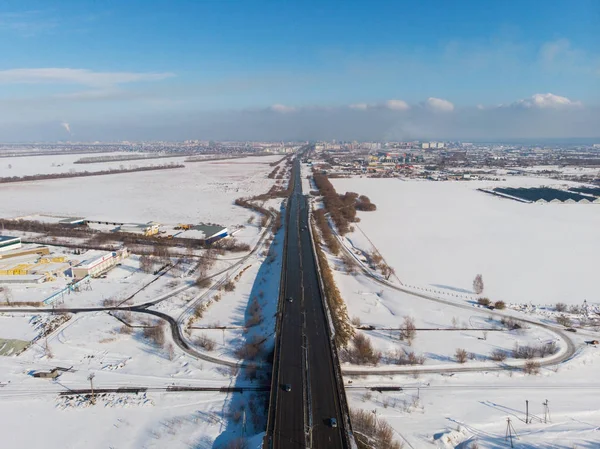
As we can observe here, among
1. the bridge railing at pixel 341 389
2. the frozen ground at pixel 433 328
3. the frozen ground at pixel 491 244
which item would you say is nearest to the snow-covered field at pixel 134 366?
the bridge railing at pixel 341 389

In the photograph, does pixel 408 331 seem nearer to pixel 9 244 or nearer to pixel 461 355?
pixel 461 355

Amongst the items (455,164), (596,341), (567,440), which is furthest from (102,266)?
(455,164)

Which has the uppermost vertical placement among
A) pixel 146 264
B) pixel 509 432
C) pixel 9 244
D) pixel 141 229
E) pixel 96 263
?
pixel 141 229

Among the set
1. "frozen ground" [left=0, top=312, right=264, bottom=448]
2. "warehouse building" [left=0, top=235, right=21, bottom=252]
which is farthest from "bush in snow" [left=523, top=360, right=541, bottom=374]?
"warehouse building" [left=0, top=235, right=21, bottom=252]

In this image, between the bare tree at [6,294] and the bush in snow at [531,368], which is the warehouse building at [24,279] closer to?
the bare tree at [6,294]

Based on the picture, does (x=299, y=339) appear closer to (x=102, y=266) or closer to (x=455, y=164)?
(x=102, y=266)

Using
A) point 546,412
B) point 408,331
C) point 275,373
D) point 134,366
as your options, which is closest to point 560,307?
point 408,331
